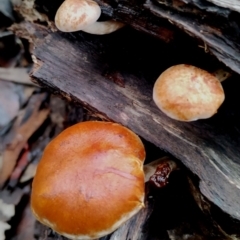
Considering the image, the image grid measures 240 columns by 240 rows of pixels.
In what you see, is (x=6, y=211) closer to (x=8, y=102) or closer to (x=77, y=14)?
(x=8, y=102)

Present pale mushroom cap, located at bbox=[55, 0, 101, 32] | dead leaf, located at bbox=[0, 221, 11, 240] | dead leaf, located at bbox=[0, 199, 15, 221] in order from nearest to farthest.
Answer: pale mushroom cap, located at bbox=[55, 0, 101, 32] → dead leaf, located at bbox=[0, 221, 11, 240] → dead leaf, located at bbox=[0, 199, 15, 221]

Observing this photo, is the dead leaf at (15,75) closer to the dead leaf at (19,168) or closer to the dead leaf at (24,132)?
the dead leaf at (24,132)

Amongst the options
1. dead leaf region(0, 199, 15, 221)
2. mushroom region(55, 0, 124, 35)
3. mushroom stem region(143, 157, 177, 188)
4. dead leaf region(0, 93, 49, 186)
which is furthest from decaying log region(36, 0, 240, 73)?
dead leaf region(0, 199, 15, 221)

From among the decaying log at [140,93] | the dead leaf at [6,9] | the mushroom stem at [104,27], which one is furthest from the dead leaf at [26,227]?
the dead leaf at [6,9]

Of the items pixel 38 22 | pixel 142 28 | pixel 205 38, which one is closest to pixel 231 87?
pixel 205 38

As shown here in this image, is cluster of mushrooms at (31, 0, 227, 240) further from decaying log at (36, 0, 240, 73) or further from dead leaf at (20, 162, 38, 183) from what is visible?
dead leaf at (20, 162, 38, 183)

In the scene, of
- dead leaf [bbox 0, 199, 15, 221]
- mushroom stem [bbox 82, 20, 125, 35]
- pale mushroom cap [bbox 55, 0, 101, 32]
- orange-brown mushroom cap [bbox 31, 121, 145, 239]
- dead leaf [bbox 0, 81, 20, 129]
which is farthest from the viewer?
dead leaf [bbox 0, 81, 20, 129]

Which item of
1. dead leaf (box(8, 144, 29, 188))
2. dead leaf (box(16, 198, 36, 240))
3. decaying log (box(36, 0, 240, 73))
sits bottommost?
dead leaf (box(16, 198, 36, 240))
